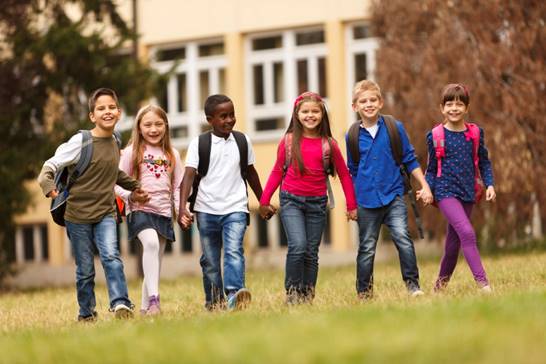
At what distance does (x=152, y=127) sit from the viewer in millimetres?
11711

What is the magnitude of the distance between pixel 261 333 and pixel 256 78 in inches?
1128

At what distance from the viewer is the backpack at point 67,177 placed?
444 inches

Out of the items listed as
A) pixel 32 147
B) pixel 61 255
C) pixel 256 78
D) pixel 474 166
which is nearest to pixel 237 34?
pixel 256 78

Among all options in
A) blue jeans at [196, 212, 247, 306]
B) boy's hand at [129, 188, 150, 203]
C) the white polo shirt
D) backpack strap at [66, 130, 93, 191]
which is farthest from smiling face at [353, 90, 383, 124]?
backpack strap at [66, 130, 93, 191]

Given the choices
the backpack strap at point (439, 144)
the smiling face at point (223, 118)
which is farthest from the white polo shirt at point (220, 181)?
the backpack strap at point (439, 144)

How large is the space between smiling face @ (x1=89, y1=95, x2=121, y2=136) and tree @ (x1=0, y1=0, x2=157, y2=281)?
47.3 ft

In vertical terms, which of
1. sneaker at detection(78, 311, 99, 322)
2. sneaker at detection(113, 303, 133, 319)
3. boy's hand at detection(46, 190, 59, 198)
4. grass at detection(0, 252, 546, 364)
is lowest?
sneaker at detection(78, 311, 99, 322)

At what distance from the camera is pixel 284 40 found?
35594mm

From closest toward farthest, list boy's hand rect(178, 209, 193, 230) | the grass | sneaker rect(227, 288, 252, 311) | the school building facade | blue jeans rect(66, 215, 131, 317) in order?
the grass → sneaker rect(227, 288, 252, 311) → blue jeans rect(66, 215, 131, 317) → boy's hand rect(178, 209, 193, 230) → the school building facade

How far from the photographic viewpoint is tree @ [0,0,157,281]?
85.2 feet

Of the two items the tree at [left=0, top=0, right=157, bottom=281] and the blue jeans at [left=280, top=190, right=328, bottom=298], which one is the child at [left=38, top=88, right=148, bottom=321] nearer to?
the blue jeans at [left=280, top=190, right=328, bottom=298]

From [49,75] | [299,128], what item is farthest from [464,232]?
[49,75]

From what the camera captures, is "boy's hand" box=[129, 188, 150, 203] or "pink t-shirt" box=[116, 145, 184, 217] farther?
"pink t-shirt" box=[116, 145, 184, 217]

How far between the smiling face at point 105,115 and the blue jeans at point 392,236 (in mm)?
2073
